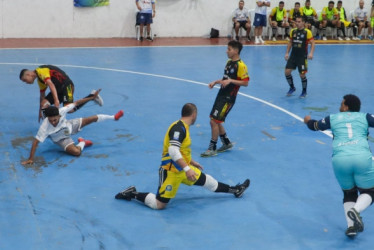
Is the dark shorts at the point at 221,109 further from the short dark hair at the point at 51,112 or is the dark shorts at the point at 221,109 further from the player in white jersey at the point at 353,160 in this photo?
the player in white jersey at the point at 353,160

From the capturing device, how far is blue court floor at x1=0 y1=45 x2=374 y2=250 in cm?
694

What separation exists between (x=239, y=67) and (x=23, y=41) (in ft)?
52.6

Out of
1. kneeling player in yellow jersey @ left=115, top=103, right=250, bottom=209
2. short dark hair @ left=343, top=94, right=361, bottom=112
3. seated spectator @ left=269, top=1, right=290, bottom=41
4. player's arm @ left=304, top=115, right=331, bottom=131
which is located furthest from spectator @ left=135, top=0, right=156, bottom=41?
short dark hair @ left=343, top=94, right=361, bottom=112

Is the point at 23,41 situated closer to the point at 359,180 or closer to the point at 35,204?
the point at 35,204

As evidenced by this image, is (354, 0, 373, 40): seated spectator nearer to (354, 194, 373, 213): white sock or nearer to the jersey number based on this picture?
the jersey number

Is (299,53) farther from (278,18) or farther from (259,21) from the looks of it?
(278,18)

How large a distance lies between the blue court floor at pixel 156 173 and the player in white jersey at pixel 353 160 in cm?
44

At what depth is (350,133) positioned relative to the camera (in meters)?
6.93

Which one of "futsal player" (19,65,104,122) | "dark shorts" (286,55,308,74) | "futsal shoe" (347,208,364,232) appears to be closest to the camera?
"futsal shoe" (347,208,364,232)

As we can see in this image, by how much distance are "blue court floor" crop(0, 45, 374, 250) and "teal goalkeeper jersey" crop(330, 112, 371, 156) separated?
1.12 metres

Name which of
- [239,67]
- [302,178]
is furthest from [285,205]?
[239,67]

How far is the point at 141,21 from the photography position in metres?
24.5

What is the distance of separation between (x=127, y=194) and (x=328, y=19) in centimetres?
2159

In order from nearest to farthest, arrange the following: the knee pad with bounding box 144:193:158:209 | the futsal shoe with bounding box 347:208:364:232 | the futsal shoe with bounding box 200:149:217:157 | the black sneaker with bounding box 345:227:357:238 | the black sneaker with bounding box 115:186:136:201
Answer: the futsal shoe with bounding box 347:208:364:232 < the black sneaker with bounding box 345:227:357:238 < the knee pad with bounding box 144:193:158:209 < the black sneaker with bounding box 115:186:136:201 < the futsal shoe with bounding box 200:149:217:157
